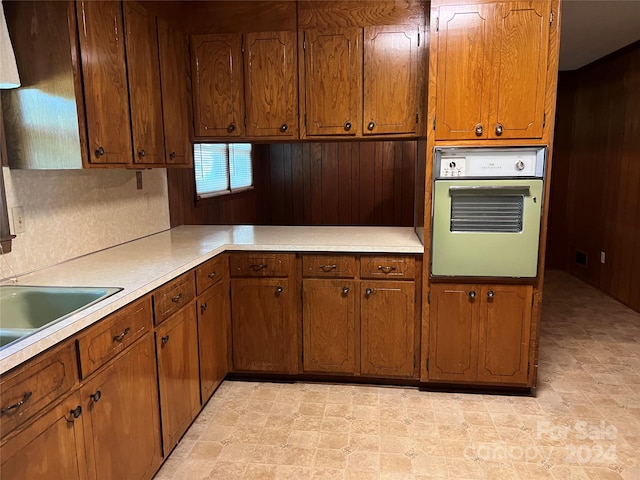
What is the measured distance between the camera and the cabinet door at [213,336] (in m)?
2.46

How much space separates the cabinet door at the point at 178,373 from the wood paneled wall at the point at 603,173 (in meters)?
3.97

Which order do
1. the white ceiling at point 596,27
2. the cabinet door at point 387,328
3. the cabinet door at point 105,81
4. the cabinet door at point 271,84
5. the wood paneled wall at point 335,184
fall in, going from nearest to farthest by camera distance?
the cabinet door at point 105,81 → the cabinet door at point 387,328 → the cabinet door at point 271,84 → the white ceiling at point 596,27 → the wood paneled wall at point 335,184

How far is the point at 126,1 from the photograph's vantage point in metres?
2.19

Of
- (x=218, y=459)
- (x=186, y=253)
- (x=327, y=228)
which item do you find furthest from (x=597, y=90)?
(x=218, y=459)

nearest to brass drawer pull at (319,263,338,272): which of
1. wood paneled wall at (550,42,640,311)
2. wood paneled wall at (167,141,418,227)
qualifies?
wood paneled wall at (167,141,418,227)

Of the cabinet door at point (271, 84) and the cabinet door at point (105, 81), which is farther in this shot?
the cabinet door at point (271, 84)

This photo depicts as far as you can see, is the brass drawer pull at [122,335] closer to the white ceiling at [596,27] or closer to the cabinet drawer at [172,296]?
the cabinet drawer at [172,296]

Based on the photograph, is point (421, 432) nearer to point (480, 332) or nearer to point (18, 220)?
point (480, 332)

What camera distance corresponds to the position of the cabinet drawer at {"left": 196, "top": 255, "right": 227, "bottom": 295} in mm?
2387

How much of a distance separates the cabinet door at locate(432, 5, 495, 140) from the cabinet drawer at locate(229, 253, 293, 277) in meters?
1.16

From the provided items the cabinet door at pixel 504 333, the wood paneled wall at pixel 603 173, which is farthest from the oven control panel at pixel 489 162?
the wood paneled wall at pixel 603 173

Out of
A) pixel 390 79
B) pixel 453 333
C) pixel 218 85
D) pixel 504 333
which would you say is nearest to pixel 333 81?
pixel 390 79

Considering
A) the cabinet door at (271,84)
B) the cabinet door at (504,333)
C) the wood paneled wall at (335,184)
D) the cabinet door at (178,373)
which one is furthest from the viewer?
the wood paneled wall at (335,184)

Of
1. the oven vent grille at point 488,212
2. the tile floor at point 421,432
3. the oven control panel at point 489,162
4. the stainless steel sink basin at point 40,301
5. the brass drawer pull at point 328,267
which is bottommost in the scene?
the tile floor at point 421,432
